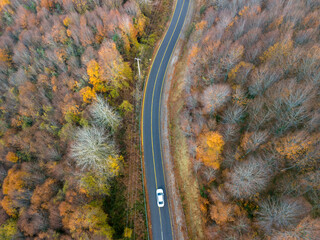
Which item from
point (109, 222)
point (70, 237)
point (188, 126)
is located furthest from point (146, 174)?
point (70, 237)

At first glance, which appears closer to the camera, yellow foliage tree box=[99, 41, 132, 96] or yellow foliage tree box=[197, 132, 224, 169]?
yellow foliage tree box=[197, 132, 224, 169]

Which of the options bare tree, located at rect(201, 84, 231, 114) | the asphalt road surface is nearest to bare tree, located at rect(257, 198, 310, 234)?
the asphalt road surface

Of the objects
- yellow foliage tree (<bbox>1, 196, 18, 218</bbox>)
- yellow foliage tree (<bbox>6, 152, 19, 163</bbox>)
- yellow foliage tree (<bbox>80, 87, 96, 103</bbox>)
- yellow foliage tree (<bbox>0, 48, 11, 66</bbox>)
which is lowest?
yellow foliage tree (<bbox>1, 196, 18, 218</bbox>)

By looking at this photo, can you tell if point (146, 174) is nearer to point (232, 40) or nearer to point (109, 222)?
point (109, 222)

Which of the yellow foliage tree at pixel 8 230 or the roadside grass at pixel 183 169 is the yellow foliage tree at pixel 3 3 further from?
the yellow foliage tree at pixel 8 230

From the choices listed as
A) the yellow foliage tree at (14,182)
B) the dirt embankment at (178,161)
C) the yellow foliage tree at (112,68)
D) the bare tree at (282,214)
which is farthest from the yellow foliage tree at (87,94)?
the bare tree at (282,214)

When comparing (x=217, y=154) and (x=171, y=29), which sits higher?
(x=171, y=29)

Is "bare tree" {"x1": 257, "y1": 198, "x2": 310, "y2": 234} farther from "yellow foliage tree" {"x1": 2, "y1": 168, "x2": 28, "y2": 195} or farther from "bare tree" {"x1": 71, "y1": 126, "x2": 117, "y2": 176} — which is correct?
"yellow foliage tree" {"x1": 2, "y1": 168, "x2": 28, "y2": 195}
